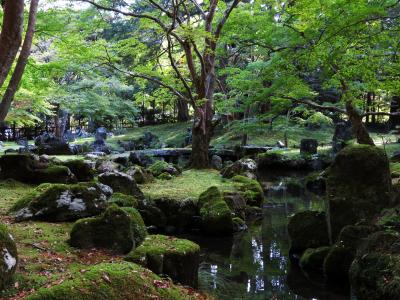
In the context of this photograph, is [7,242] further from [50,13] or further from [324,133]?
[324,133]

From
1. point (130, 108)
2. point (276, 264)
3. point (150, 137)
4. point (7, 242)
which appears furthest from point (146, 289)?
point (130, 108)

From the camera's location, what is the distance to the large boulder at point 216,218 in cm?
962

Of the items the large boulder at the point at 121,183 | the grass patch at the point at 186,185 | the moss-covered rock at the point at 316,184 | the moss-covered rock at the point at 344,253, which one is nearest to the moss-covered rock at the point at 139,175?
the grass patch at the point at 186,185

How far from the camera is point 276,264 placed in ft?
26.1

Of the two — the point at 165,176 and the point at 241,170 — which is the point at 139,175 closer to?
the point at 165,176

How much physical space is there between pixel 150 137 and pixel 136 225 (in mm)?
24368

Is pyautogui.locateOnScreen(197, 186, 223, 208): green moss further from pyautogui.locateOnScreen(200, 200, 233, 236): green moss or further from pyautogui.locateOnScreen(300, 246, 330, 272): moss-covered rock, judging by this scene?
pyautogui.locateOnScreen(300, 246, 330, 272): moss-covered rock

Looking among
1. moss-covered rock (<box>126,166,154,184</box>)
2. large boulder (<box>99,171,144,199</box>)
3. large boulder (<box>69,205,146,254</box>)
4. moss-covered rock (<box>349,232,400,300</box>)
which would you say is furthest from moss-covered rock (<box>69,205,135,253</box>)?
moss-covered rock (<box>126,166,154,184</box>)

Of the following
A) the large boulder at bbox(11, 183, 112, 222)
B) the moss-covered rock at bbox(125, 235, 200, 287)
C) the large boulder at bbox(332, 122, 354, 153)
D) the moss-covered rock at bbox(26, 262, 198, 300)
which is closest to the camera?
the moss-covered rock at bbox(26, 262, 198, 300)

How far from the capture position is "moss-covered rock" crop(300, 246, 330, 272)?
24.1 feet

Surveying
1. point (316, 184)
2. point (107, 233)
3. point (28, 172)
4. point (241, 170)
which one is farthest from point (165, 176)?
point (107, 233)

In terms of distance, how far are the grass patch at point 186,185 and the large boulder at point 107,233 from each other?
4.26 meters

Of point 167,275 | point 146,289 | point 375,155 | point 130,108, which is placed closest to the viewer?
point 146,289

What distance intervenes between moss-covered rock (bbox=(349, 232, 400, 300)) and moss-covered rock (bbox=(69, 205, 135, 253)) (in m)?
3.19
